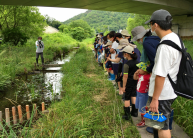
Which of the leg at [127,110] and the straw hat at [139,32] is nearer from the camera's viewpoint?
the straw hat at [139,32]

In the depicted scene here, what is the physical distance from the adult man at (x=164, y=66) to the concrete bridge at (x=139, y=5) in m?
10.4

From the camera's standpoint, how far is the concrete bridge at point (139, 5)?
11.4 metres

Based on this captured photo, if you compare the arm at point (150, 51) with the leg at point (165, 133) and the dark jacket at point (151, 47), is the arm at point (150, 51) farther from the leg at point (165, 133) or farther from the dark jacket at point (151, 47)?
the leg at point (165, 133)

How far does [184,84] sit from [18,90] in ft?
19.0

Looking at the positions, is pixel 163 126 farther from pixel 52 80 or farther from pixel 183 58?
pixel 52 80

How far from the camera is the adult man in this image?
5.50 ft

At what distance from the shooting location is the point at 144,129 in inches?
115

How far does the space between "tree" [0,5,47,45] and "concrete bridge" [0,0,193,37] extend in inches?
174

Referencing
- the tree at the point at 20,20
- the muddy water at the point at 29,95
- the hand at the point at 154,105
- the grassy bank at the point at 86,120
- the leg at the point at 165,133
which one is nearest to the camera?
the hand at the point at 154,105

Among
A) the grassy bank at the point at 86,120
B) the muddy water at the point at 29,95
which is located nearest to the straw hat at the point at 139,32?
the grassy bank at the point at 86,120

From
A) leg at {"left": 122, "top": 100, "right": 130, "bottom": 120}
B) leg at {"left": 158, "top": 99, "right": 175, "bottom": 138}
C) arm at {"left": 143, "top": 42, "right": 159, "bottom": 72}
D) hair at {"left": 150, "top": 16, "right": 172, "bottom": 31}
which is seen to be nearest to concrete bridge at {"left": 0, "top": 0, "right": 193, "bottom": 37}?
leg at {"left": 122, "top": 100, "right": 130, "bottom": 120}

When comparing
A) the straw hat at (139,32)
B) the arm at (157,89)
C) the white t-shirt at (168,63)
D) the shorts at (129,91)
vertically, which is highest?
the straw hat at (139,32)

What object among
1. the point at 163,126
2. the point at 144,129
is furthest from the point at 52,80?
the point at 163,126

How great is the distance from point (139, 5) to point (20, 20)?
11.0m
